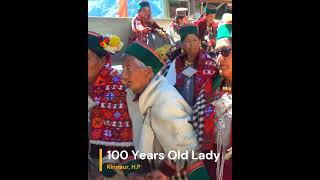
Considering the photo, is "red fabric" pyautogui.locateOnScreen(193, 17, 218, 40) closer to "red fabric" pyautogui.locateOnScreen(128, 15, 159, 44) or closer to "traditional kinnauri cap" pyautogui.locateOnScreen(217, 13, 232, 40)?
"traditional kinnauri cap" pyautogui.locateOnScreen(217, 13, 232, 40)

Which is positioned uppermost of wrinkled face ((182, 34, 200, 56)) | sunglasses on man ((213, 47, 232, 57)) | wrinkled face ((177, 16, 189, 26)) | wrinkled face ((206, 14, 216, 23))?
wrinkled face ((206, 14, 216, 23))

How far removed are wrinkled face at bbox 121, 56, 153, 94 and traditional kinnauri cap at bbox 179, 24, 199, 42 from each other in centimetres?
29

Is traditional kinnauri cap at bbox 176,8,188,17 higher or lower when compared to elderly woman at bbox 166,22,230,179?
higher

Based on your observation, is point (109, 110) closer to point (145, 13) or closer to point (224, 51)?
point (145, 13)

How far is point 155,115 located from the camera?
12.7ft

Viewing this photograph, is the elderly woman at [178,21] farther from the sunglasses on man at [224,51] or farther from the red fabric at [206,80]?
the sunglasses on man at [224,51]

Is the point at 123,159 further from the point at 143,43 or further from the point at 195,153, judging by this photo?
the point at 143,43

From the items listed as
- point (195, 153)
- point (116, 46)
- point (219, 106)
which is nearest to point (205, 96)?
point (219, 106)

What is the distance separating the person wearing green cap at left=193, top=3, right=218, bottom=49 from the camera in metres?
3.89

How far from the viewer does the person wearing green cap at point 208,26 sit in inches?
153

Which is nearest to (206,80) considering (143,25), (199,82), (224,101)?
(199,82)

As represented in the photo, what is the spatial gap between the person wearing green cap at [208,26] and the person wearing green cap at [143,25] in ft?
0.78

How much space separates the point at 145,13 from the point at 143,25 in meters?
0.08

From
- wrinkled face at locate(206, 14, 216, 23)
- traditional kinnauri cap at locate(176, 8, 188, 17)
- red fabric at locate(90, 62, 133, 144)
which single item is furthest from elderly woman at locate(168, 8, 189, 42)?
red fabric at locate(90, 62, 133, 144)
